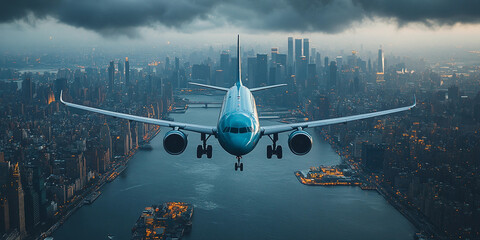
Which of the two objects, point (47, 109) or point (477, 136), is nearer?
point (477, 136)

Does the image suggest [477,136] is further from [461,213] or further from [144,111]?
[144,111]

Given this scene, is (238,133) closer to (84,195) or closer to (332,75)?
(84,195)

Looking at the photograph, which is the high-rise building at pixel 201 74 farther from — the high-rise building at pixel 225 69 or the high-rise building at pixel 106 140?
the high-rise building at pixel 106 140

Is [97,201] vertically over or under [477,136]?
under

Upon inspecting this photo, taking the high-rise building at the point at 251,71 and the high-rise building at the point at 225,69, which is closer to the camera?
the high-rise building at the point at 251,71

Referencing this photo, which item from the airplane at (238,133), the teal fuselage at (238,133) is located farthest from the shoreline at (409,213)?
the teal fuselage at (238,133)

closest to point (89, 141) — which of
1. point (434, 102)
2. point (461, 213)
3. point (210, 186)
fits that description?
point (210, 186)

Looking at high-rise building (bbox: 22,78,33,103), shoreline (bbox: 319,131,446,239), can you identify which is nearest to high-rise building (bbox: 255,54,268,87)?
high-rise building (bbox: 22,78,33,103)

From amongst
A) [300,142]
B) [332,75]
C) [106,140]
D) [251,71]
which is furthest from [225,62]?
[300,142]
